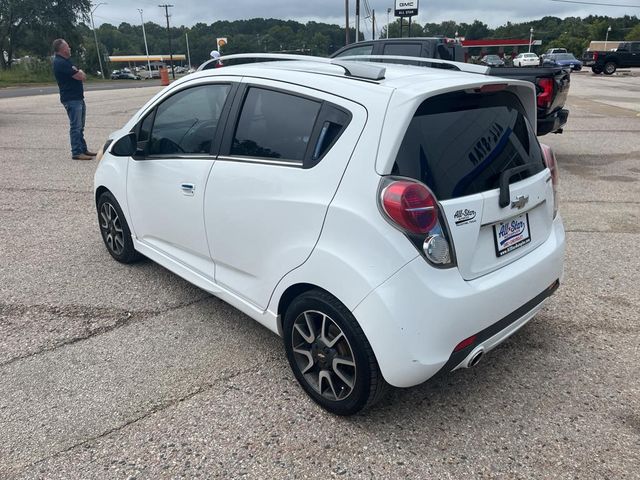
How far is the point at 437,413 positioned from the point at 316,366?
2.26ft

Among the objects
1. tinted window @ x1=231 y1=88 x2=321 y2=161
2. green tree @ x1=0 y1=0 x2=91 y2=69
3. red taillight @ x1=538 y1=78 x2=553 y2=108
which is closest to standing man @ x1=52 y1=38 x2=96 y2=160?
tinted window @ x1=231 y1=88 x2=321 y2=161

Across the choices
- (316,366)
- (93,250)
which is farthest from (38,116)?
(316,366)

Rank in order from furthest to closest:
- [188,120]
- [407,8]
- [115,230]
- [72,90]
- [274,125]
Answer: [407,8] → [72,90] → [115,230] → [188,120] → [274,125]

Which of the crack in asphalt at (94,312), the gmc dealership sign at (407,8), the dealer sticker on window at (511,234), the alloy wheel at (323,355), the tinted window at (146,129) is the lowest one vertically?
the crack in asphalt at (94,312)

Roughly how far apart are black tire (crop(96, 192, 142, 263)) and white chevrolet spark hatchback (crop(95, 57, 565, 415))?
1239 mm

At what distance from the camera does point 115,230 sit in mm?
4480

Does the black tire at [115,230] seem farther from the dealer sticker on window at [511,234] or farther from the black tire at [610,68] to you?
the black tire at [610,68]

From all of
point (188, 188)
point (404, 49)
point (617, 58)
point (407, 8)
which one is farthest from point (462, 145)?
point (617, 58)

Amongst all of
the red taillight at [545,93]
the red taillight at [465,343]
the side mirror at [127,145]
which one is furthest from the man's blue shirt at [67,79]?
the red taillight at [465,343]

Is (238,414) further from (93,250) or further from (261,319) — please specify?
(93,250)

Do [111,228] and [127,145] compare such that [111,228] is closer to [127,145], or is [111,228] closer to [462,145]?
[127,145]

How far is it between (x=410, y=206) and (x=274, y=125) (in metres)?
1.03

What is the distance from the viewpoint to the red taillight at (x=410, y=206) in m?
2.20

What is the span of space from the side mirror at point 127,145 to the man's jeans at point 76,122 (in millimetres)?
6047
